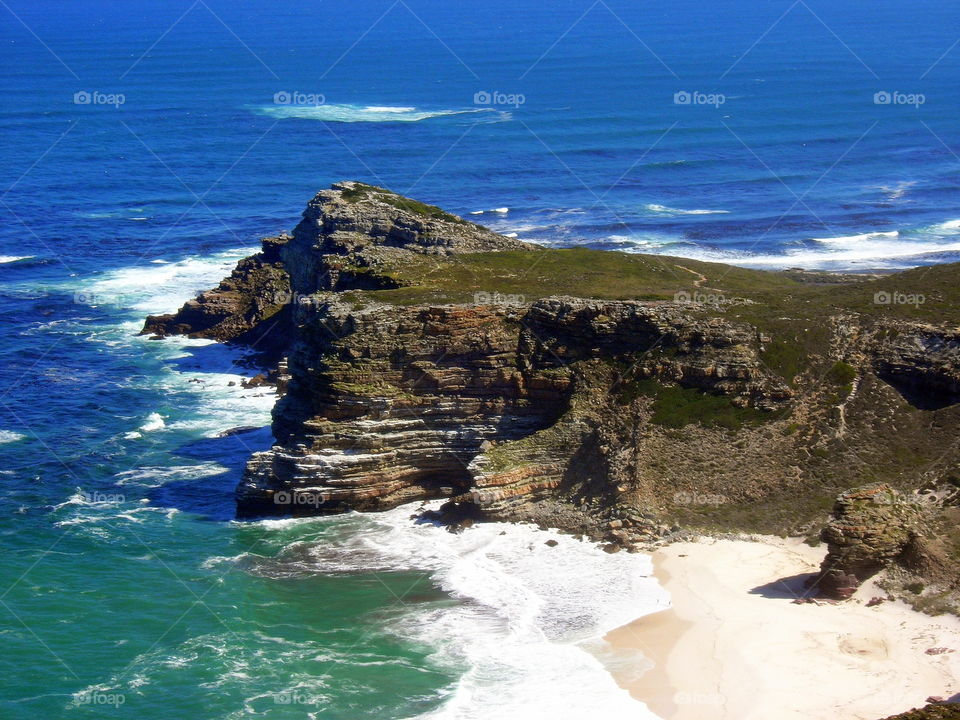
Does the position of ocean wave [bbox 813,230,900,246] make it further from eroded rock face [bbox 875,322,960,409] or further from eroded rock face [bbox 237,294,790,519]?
eroded rock face [bbox 237,294,790,519]

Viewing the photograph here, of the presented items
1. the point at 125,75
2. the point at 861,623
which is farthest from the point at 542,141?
the point at 861,623

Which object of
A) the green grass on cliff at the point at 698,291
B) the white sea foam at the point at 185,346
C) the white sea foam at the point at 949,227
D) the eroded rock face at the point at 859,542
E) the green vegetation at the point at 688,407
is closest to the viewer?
the eroded rock face at the point at 859,542

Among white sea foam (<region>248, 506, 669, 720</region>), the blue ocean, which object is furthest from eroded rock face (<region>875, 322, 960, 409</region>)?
the blue ocean

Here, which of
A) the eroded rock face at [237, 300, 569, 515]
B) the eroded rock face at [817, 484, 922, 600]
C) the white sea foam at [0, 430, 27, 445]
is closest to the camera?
the eroded rock face at [817, 484, 922, 600]

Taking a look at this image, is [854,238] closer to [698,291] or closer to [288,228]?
[698,291]

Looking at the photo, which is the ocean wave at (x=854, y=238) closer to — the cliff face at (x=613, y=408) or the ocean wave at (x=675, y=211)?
the ocean wave at (x=675, y=211)

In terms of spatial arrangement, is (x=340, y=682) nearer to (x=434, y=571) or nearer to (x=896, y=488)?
(x=434, y=571)

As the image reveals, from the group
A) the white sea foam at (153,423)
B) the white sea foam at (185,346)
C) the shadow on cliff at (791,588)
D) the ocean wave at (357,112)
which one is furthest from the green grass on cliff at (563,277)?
the ocean wave at (357,112)
